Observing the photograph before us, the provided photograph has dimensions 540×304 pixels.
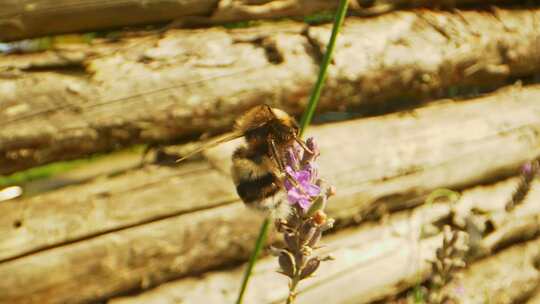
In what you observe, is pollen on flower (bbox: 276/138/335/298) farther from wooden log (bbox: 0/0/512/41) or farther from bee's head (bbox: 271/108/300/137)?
wooden log (bbox: 0/0/512/41)

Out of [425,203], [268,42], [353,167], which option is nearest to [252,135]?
[268,42]

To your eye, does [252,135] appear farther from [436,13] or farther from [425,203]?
[436,13]

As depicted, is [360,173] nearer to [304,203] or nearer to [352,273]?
[352,273]

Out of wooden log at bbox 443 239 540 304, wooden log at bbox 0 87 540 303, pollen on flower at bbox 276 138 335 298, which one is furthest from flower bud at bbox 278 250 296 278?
wooden log at bbox 443 239 540 304

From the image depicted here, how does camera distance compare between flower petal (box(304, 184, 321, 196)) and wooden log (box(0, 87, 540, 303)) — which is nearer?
flower petal (box(304, 184, 321, 196))

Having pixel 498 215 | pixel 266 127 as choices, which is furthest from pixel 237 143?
pixel 498 215

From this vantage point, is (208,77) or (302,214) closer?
(302,214)
